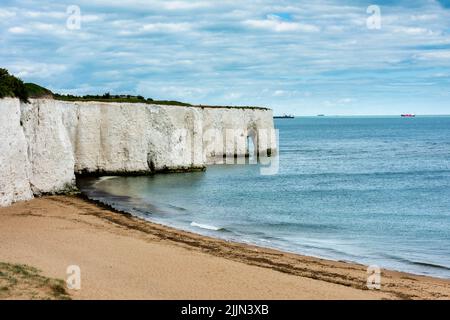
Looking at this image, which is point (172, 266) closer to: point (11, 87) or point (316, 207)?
point (11, 87)

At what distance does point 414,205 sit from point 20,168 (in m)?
22.8

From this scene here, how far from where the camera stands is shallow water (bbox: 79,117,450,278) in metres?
24.2

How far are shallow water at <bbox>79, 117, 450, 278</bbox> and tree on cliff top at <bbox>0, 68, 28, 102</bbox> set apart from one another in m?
7.82

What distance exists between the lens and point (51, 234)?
2281cm

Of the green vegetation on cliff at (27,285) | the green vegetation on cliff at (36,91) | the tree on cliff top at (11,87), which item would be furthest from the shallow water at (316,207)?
the green vegetation on cliff at (27,285)

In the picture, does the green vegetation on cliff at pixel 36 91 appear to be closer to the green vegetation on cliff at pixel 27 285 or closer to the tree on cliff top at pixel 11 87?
the tree on cliff top at pixel 11 87

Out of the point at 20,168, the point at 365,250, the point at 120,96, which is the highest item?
the point at 120,96

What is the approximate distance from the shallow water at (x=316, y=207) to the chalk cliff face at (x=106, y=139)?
8.21 ft

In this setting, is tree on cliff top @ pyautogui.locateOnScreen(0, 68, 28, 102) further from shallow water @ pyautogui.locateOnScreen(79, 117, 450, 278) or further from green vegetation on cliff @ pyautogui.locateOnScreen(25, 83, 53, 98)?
shallow water @ pyautogui.locateOnScreen(79, 117, 450, 278)

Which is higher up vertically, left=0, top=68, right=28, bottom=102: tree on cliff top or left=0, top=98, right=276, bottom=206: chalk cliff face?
left=0, top=68, right=28, bottom=102: tree on cliff top

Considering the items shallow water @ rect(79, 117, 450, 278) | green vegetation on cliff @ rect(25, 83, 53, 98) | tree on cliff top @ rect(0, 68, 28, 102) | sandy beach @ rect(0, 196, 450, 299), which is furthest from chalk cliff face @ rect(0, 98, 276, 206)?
sandy beach @ rect(0, 196, 450, 299)

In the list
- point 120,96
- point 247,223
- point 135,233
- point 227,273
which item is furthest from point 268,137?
point 227,273
